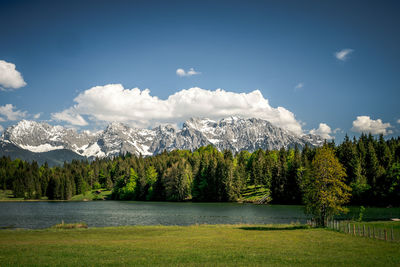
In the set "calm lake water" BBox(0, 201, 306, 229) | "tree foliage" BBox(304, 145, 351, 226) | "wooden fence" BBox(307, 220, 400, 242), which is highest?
"tree foliage" BBox(304, 145, 351, 226)

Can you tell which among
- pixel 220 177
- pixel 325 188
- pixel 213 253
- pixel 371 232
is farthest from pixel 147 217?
pixel 220 177

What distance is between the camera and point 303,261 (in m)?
23.2

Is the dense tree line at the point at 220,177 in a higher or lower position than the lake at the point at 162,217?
higher

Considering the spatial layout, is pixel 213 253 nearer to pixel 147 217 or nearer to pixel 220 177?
pixel 147 217

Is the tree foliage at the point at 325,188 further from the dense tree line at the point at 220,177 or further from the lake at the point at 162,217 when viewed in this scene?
the dense tree line at the point at 220,177

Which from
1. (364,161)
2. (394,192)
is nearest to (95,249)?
(394,192)

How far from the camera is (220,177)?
135m

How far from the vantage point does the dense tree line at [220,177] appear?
103m

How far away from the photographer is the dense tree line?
339ft

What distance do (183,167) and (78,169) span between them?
82133mm

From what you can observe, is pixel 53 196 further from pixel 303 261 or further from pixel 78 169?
pixel 303 261

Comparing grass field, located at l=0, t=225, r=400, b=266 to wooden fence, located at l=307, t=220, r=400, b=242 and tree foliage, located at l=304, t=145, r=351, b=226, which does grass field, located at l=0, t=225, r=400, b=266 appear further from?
tree foliage, located at l=304, t=145, r=351, b=226

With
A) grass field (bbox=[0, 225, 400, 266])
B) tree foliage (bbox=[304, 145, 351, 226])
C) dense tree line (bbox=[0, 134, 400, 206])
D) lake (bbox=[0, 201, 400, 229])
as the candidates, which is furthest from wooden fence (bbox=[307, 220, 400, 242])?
dense tree line (bbox=[0, 134, 400, 206])

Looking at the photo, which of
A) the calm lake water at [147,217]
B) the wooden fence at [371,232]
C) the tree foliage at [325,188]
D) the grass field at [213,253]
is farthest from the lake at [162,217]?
the grass field at [213,253]
